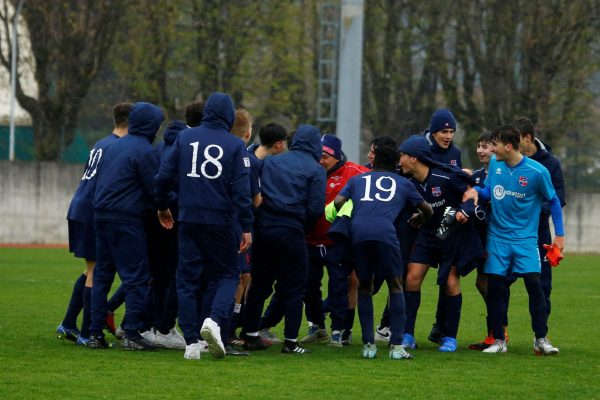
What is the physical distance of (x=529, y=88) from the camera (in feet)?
118

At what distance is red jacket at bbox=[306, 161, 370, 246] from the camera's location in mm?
11828

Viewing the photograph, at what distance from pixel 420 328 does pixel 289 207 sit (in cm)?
331

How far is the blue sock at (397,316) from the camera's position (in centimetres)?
1030

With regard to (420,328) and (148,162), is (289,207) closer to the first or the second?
(148,162)

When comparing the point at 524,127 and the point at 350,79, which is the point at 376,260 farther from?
the point at 350,79

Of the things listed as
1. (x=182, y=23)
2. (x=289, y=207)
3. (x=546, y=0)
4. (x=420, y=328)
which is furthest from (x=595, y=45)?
(x=289, y=207)

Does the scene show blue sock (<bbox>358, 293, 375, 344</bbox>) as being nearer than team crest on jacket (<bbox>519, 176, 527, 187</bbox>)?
Yes

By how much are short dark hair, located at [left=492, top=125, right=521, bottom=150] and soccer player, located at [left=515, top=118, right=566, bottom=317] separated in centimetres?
59

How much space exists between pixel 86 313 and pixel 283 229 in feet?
6.21

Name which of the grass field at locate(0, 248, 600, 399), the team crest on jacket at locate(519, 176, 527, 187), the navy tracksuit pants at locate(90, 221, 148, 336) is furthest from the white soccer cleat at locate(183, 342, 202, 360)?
the team crest on jacket at locate(519, 176, 527, 187)

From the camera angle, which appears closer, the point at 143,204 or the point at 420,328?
the point at 143,204

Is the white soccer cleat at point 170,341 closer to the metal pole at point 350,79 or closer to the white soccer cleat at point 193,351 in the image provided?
the white soccer cleat at point 193,351

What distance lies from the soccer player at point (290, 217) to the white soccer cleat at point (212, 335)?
3.35ft

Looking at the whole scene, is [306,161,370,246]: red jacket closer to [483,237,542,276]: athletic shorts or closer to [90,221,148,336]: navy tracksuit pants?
[483,237,542,276]: athletic shorts
